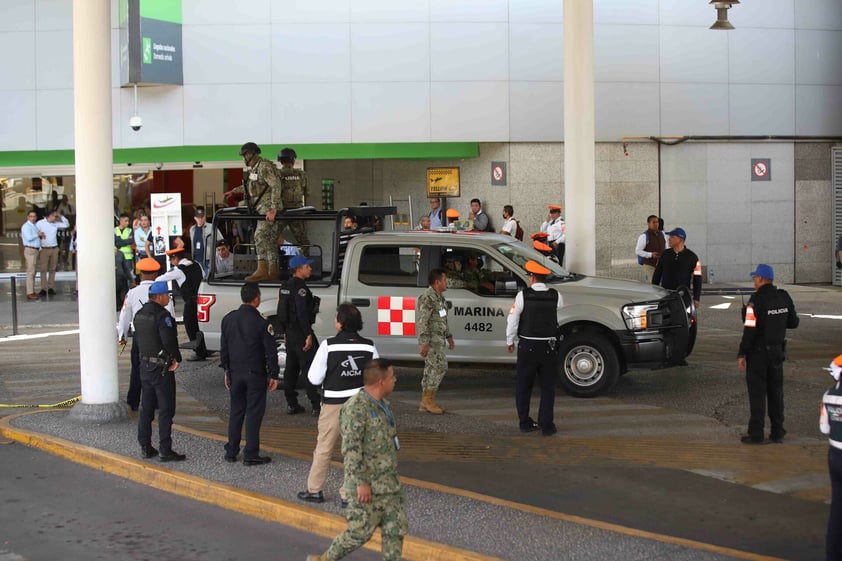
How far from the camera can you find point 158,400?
9.51 m

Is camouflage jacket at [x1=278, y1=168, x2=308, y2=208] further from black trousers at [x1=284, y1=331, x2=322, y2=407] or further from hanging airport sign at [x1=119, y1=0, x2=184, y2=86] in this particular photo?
hanging airport sign at [x1=119, y1=0, x2=184, y2=86]

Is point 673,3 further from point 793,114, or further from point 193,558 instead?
point 193,558

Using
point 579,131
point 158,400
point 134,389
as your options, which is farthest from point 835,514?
point 579,131

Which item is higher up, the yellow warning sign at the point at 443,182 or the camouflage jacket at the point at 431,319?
the yellow warning sign at the point at 443,182

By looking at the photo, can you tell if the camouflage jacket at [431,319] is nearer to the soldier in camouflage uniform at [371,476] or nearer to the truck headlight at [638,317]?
the truck headlight at [638,317]

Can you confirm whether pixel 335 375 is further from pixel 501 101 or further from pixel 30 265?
pixel 30 265

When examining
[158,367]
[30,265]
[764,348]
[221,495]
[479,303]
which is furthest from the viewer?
[30,265]

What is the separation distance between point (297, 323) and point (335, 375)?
12.1 feet

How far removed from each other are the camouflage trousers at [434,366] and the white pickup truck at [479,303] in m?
1.13

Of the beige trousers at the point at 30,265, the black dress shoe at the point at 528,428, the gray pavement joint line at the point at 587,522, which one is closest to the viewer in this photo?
the gray pavement joint line at the point at 587,522

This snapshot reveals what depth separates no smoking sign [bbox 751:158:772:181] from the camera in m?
25.3

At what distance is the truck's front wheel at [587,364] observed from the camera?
12.3m

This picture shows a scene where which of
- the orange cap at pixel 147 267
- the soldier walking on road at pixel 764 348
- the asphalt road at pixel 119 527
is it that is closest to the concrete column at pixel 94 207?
the orange cap at pixel 147 267

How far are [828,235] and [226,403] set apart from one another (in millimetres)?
18084
